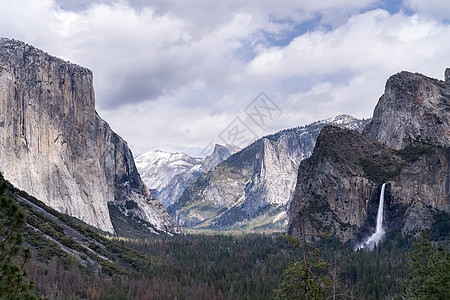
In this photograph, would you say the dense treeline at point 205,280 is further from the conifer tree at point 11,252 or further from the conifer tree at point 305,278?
the conifer tree at point 11,252

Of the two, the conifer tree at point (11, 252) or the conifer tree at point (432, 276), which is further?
the conifer tree at point (432, 276)

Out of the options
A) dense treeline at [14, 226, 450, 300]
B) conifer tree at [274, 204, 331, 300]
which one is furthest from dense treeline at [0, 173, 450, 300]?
conifer tree at [274, 204, 331, 300]

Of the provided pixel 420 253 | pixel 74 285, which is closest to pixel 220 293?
pixel 74 285

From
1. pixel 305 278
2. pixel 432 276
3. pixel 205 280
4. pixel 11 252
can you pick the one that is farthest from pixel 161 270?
pixel 11 252

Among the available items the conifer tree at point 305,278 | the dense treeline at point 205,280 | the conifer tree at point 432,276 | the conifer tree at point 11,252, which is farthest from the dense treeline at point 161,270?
the conifer tree at point 11,252

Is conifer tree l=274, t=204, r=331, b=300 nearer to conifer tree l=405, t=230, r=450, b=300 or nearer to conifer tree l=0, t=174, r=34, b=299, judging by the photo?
conifer tree l=405, t=230, r=450, b=300

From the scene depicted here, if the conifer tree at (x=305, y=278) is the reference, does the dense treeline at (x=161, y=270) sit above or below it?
below

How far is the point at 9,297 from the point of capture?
25.7 m

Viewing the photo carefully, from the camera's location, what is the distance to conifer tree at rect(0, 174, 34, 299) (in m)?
25.5

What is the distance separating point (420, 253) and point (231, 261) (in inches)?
5466

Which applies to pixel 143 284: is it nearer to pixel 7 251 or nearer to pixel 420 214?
pixel 7 251

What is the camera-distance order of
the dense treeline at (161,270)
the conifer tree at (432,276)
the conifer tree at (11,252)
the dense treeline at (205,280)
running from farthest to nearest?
1. the dense treeline at (161,270)
2. the dense treeline at (205,280)
3. the conifer tree at (432,276)
4. the conifer tree at (11,252)

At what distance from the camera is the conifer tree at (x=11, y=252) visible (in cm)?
2545

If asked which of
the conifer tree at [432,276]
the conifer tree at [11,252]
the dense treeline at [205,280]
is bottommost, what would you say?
the dense treeline at [205,280]
